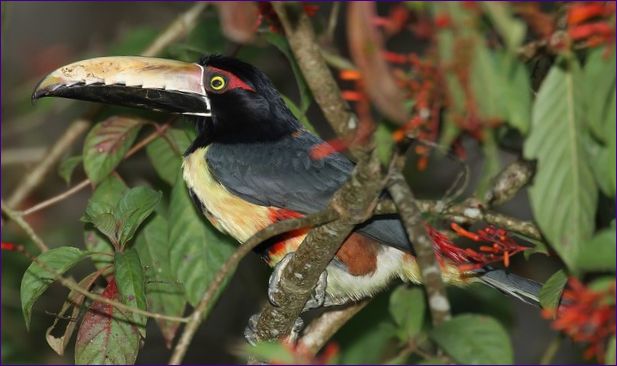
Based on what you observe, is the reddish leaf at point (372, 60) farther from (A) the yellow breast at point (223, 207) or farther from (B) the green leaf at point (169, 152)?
(B) the green leaf at point (169, 152)

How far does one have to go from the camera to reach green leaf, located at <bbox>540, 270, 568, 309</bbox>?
2.80m

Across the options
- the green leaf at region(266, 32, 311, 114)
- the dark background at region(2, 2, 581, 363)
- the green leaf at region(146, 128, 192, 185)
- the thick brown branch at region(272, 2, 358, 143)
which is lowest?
the dark background at region(2, 2, 581, 363)

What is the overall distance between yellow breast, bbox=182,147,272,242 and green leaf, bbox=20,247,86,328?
2.32 ft

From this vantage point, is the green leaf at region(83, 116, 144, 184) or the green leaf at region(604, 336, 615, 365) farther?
the green leaf at region(83, 116, 144, 184)

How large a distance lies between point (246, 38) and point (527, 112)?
1.99 feet

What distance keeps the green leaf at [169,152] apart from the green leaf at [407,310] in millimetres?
956

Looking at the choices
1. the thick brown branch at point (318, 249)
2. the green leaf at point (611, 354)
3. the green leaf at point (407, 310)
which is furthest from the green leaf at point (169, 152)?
the green leaf at point (611, 354)

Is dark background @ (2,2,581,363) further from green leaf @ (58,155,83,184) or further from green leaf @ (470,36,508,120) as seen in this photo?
green leaf @ (470,36,508,120)

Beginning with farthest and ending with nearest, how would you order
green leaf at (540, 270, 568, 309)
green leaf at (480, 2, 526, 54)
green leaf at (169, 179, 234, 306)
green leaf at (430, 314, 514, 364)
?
green leaf at (169, 179, 234, 306)
green leaf at (540, 270, 568, 309)
green leaf at (430, 314, 514, 364)
green leaf at (480, 2, 526, 54)

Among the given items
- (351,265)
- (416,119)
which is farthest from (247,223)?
(416,119)

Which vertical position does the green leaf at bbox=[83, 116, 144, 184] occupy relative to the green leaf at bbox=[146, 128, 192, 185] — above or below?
above

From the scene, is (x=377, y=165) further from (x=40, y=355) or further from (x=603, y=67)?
(x=40, y=355)

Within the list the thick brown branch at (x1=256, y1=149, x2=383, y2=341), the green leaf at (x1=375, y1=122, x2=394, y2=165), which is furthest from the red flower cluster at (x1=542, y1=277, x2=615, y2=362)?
the thick brown branch at (x1=256, y1=149, x2=383, y2=341)

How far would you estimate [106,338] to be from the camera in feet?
9.97
